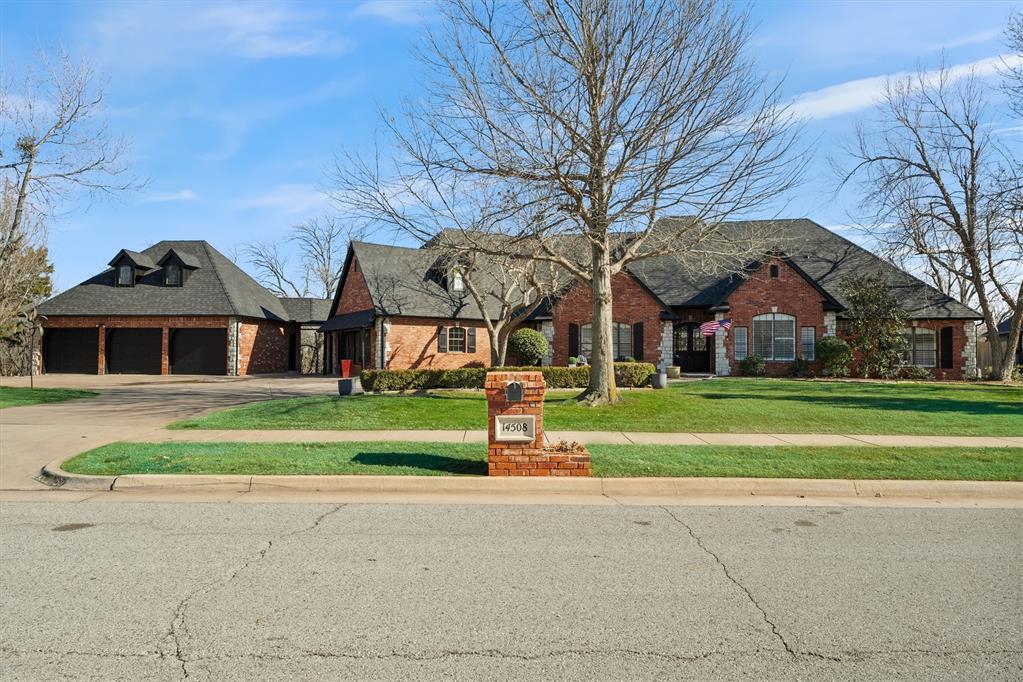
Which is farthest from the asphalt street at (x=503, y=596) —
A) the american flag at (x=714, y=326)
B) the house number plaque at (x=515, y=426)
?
the american flag at (x=714, y=326)

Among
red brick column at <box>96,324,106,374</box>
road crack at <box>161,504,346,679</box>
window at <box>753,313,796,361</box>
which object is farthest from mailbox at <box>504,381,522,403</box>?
red brick column at <box>96,324,106,374</box>

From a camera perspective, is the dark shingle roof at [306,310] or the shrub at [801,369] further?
the dark shingle roof at [306,310]

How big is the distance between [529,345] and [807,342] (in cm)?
1234

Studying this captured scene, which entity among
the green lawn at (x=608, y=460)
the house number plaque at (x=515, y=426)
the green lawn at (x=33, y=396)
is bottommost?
the green lawn at (x=608, y=460)

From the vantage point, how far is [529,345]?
30.0 metres

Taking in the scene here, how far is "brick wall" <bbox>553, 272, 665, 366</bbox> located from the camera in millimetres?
30891

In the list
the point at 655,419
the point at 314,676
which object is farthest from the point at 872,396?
the point at 314,676

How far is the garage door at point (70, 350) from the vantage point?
34.6 metres

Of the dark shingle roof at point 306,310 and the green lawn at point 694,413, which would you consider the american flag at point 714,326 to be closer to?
the green lawn at point 694,413

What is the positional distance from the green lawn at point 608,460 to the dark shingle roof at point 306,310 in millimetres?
30279

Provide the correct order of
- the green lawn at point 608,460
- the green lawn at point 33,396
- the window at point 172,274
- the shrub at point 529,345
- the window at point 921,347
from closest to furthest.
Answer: the green lawn at point 608,460
the green lawn at point 33,396
the shrub at point 529,345
the window at point 921,347
the window at point 172,274

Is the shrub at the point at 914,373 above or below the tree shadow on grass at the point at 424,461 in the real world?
above

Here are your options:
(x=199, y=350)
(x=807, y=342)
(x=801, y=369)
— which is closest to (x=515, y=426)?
(x=801, y=369)

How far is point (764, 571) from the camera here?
5383 mm
